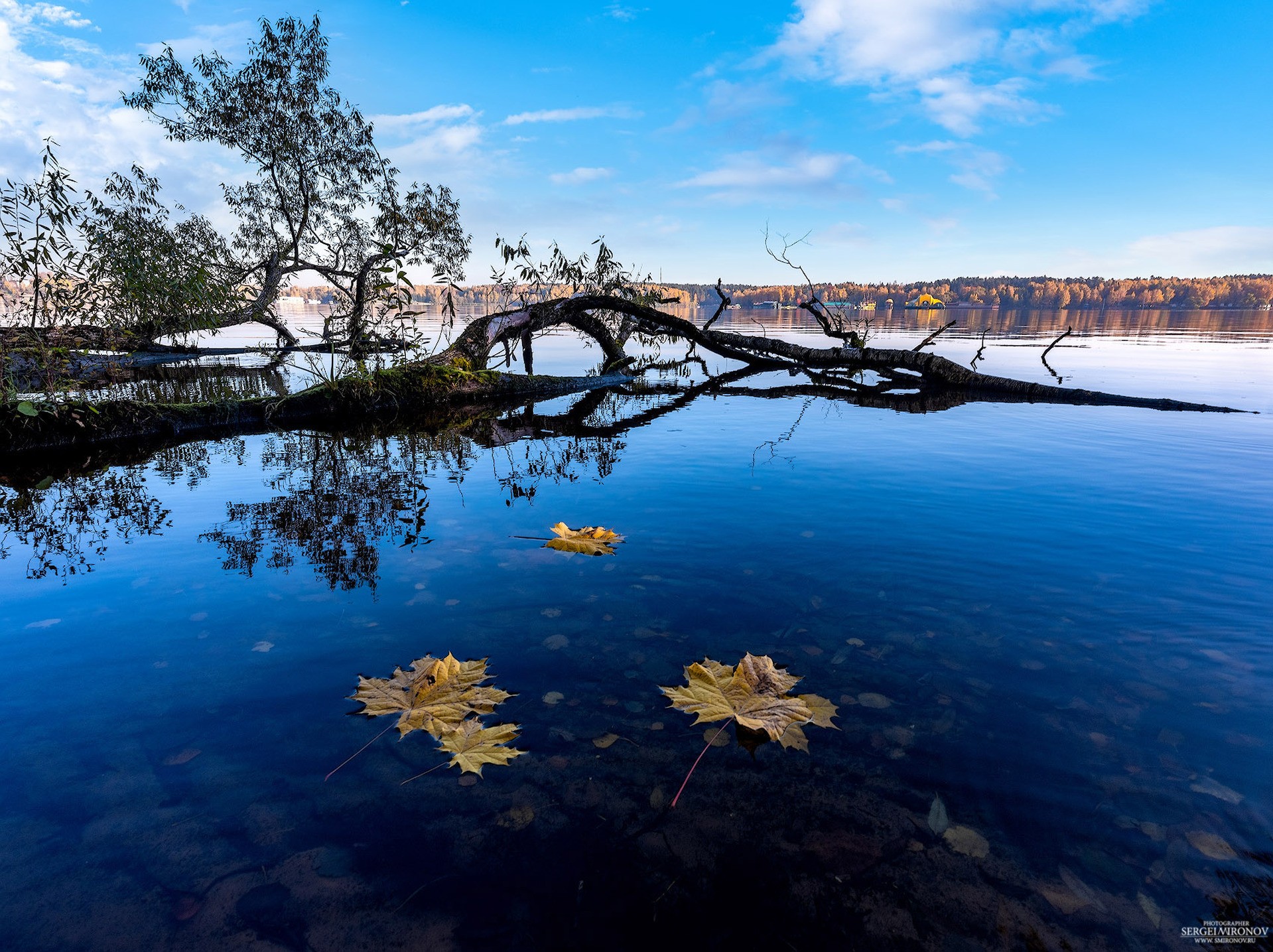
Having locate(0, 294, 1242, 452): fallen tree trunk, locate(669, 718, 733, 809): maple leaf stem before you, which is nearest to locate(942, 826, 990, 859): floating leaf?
locate(669, 718, 733, 809): maple leaf stem

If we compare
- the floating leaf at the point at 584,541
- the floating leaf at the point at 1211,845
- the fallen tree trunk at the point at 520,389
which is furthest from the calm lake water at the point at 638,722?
the fallen tree trunk at the point at 520,389

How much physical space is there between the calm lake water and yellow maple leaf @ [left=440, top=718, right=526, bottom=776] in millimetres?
62

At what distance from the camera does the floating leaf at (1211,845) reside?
234 centimetres

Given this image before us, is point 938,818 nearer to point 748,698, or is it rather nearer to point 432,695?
point 748,698

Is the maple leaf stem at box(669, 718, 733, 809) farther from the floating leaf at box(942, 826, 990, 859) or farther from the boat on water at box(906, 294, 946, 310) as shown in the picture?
the boat on water at box(906, 294, 946, 310)

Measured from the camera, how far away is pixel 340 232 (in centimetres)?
3014

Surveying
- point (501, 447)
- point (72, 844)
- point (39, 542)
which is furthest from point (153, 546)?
point (501, 447)

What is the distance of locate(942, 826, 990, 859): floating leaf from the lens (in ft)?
7.76

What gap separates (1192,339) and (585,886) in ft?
172

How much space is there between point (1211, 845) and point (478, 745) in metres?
3.15

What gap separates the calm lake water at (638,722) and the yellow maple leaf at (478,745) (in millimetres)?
62

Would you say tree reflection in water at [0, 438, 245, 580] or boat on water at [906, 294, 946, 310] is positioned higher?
boat on water at [906, 294, 946, 310]

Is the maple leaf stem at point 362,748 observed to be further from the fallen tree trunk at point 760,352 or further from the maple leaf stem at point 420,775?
the fallen tree trunk at point 760,352

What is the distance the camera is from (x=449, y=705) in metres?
3.23
